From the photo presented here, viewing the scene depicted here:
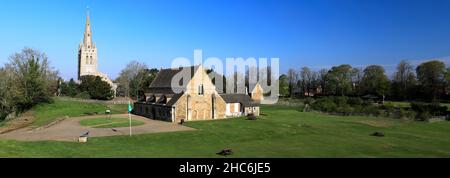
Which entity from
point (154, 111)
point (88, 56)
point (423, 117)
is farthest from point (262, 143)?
point (88, 56)

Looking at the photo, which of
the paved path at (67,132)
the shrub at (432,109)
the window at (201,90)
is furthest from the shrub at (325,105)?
the paved path at (67,132)

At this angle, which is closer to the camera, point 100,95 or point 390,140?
point 390,140

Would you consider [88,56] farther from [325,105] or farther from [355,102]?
[355,102]

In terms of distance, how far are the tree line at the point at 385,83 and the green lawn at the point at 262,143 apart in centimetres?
4807

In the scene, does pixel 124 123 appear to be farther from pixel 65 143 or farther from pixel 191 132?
pixel 65 143

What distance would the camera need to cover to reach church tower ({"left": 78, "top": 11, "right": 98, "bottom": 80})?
417 ft

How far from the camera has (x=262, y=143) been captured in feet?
100

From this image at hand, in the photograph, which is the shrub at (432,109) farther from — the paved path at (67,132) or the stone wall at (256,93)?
the paved path at (67,132)

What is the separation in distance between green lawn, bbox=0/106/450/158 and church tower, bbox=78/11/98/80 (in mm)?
100032

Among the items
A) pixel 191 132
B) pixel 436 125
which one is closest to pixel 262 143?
pixel 191 132

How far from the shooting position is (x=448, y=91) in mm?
87562

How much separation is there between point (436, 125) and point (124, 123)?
136 feet

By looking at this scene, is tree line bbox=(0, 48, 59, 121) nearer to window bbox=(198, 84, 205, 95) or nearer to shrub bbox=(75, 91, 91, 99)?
shrub bbox=(75, 91, 91, 99)
